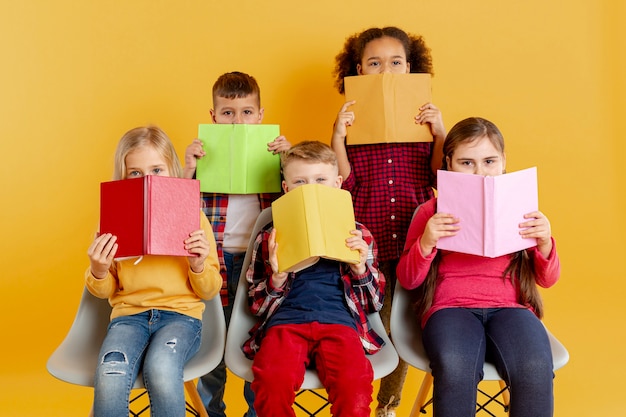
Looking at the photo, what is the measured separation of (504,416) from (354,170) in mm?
1194

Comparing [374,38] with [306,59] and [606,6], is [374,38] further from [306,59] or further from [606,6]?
[606,6]

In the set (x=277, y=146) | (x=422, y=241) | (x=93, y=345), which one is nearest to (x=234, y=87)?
(x=277, y=146)

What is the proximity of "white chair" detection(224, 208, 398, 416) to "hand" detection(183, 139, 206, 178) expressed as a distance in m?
0.29

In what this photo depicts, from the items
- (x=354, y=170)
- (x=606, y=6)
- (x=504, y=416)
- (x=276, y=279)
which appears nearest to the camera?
(x=276, y=279)

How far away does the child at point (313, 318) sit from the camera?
1.86 meters

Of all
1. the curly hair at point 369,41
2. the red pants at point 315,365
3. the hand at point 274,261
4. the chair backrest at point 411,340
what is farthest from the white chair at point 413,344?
the curly hair at point 369,41

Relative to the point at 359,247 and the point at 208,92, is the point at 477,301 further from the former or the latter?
the point at 208,92

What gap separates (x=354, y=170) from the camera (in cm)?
254

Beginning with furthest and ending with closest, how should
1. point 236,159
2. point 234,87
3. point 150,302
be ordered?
point 234,87 → point 236,159 → point 150,302

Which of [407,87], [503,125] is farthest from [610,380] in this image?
[407,87]

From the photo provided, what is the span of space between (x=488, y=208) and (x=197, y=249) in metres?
0.86

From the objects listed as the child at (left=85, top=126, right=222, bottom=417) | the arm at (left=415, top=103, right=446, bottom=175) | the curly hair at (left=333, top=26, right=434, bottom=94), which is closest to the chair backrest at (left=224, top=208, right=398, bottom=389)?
the child at (left=85, top=126, right=222, bottom=417)

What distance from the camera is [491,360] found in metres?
2.00

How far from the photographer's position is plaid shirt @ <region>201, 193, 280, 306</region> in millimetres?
2402
